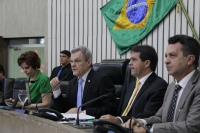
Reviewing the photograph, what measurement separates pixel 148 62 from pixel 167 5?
2358 millimetres

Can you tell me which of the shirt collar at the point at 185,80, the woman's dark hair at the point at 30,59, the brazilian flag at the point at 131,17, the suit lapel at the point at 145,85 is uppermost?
the brazilian flag at the point at 131,17

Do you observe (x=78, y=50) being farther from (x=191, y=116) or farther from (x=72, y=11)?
(x=72, y=11)

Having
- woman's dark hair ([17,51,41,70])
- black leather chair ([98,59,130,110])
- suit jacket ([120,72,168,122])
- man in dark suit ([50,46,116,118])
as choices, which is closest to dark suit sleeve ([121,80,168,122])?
suit jacket ([120,72,168,122])

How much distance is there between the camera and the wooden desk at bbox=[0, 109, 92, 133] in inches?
76.3

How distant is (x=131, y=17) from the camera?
557cm

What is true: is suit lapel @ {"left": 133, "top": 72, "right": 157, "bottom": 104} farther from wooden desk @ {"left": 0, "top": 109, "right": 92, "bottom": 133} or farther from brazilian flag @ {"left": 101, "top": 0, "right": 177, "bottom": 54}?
brazilian flag @ {"left": 101, "top": 0, "right": 177, "bottom": 54}

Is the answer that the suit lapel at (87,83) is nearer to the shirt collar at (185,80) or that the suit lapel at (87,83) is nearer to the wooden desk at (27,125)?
the wooden desk at (27,125)

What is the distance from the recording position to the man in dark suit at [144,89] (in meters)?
2.71

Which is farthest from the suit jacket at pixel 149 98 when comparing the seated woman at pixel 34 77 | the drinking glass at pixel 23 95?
the seated woman at pixel 34 77

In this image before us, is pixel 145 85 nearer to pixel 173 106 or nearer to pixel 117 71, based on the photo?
pixel 173 106

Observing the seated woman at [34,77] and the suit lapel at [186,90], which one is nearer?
the suit lapel at [186,90]

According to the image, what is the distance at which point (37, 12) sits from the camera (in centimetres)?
739

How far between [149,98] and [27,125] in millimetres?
891

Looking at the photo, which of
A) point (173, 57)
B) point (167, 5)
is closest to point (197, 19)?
point (167, 5)
